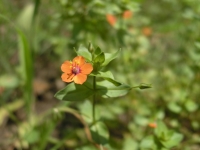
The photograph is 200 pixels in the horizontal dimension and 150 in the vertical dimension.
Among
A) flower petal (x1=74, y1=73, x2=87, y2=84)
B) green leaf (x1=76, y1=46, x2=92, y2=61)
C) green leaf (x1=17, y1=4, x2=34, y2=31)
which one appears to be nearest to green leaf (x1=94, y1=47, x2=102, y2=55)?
green leaf (x1=76, y1=46, x2=92, y2=61)

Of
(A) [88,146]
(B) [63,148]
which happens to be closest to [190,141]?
(A) [88,146]

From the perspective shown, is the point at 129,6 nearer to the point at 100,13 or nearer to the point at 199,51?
the point at 100,13

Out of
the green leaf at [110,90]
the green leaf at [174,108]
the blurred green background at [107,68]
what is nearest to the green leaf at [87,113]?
the blurred green background at [107,68]

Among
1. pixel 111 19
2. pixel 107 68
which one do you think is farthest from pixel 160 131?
pixel 111 19

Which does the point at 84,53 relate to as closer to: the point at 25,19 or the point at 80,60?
the point at 80,60

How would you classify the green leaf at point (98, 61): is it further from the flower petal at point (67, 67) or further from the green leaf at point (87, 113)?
the green leaf at point (87, 113)
